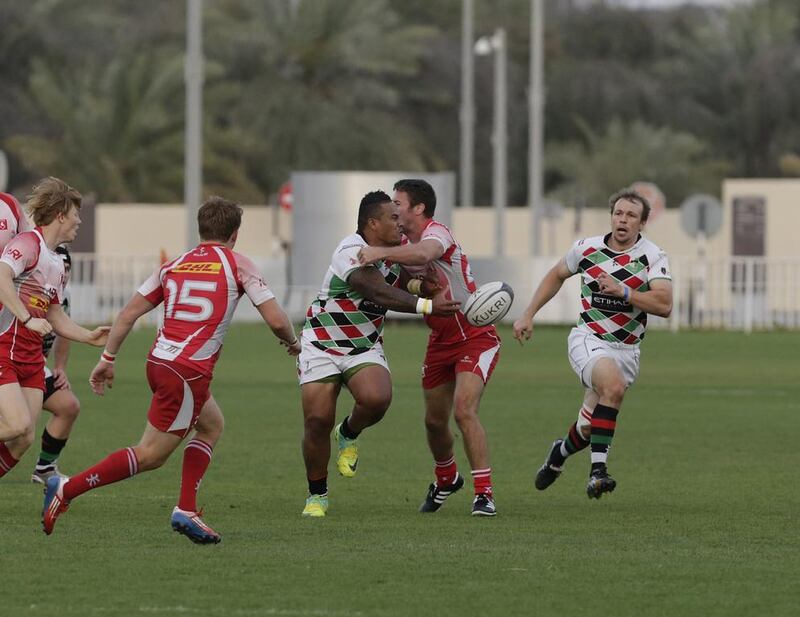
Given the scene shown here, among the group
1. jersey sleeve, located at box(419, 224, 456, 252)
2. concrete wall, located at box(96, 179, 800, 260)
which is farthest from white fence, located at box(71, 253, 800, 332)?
jersey sleeve, located at box(419, 224, 456, 252)

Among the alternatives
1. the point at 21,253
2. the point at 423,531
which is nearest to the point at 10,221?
the point at 21,253

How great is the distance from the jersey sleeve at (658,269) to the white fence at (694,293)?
79.1 ft

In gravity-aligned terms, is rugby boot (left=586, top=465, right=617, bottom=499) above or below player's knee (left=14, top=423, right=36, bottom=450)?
below

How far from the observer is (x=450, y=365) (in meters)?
12.4

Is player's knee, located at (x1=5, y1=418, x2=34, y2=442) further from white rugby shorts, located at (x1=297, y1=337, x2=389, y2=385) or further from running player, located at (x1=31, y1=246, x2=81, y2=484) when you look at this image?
running player, located at (x1=31, y1=246, x2=81, y2=484)

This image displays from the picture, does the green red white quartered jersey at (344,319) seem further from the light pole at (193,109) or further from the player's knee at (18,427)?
the light pole at (193,109)

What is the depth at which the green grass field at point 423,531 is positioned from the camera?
28.8 feet

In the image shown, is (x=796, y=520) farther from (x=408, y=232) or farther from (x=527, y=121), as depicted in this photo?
(x=527, y=121)

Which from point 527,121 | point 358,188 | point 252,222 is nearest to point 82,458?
point 358,188

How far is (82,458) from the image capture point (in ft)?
49.8

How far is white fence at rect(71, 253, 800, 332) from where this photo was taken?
37375 mm

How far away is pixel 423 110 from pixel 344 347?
195 ft

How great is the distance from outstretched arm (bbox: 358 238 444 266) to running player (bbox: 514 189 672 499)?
3.93 ft

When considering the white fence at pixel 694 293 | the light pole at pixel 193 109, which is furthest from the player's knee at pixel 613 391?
the white fence at pixel 694 293
